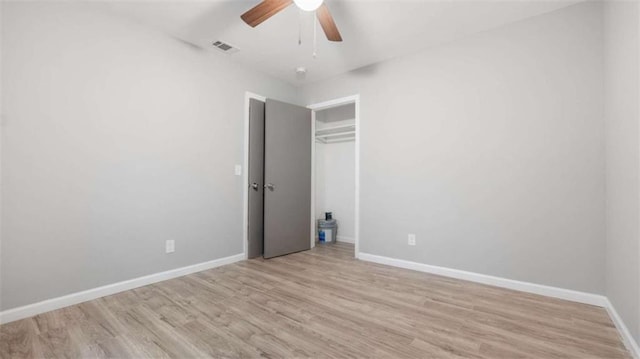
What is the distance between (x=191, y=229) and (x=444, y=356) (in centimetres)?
260

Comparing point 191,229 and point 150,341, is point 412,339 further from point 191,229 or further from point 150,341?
point 191,229

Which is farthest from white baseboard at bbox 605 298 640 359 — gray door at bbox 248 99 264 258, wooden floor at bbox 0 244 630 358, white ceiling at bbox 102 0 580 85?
gray door at bbox 248 99 264 258

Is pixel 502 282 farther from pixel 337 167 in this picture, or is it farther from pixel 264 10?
pixel 264 10

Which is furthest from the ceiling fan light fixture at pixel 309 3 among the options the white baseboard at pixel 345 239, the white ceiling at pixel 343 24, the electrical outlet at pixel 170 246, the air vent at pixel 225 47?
the white baseboard at pixel 345 239

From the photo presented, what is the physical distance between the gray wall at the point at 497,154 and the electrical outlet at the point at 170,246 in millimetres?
2172

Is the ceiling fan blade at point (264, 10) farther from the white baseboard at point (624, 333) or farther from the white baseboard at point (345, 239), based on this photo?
the white baseboard at point (345, 239)

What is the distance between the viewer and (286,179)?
379 centimetres

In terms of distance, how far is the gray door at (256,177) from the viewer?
3.58m

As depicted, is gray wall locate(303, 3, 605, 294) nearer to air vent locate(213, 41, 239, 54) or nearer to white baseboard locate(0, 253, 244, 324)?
air vent locate(213, 41, 239, 54)

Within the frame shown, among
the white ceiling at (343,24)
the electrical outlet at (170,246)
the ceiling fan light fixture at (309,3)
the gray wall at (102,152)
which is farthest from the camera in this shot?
the electrical outlet at (170,246)

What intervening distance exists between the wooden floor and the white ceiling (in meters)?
2.48

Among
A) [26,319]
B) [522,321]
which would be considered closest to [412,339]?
[522,321]

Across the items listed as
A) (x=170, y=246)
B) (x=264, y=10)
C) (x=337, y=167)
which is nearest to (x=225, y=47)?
(x=264, y=10)

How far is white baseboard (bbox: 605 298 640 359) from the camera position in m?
1.53
